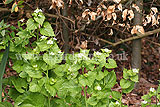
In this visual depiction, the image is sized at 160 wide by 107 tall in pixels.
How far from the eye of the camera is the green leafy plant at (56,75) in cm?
151

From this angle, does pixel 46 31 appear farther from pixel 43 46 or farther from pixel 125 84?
pixel 125 84

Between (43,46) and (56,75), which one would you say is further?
(56,75)

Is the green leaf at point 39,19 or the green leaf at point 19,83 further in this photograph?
the green leaf at point 19,83

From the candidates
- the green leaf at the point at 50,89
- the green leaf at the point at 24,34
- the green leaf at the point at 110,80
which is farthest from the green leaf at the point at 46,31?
the green leaf at the point at 110,80

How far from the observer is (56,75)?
166cm

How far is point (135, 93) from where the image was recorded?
3104 millimetres

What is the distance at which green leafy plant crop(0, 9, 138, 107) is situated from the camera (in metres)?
1.51

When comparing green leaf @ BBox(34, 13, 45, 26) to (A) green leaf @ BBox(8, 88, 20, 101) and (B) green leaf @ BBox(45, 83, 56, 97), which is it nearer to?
(B) green leaf @ BBox(45, 83, 56, 97)

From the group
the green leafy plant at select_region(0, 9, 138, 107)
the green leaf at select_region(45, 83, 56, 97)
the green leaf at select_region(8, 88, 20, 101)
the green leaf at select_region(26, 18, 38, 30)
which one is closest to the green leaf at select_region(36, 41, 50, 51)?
the green leafy plant at select_region(0, 9, 138, 107)

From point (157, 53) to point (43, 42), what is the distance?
3175 mm

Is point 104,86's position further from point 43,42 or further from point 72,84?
point 43,42

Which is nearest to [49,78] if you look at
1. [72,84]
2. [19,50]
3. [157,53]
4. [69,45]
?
[72,84]

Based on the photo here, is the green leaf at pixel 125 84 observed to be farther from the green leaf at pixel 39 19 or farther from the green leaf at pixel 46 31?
the green leaf at pixel 39 19

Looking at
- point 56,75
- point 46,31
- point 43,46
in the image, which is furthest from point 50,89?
point 46,31
